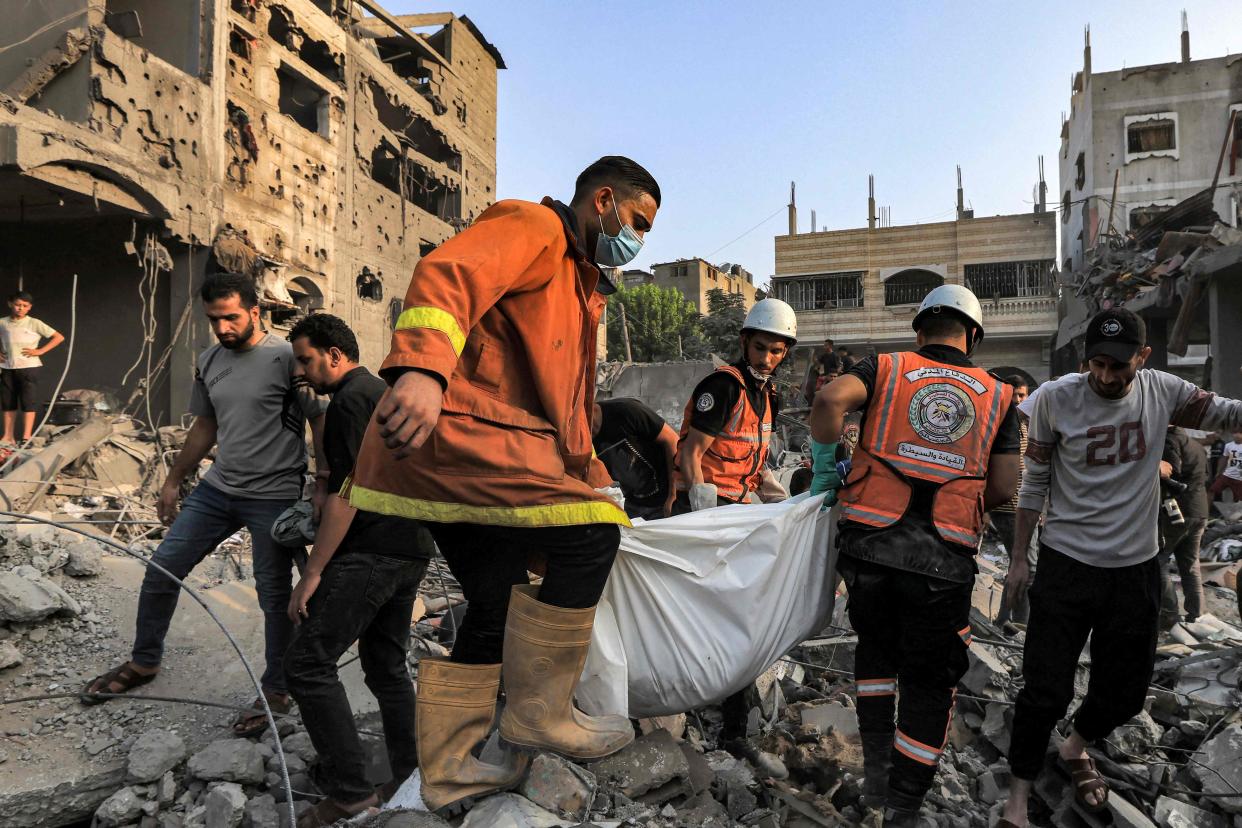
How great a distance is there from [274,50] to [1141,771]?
1536 cm

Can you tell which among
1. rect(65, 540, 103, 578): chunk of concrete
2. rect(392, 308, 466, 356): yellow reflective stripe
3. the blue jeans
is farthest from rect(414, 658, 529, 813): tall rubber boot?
rect(65, 540, 103, 578): chunk of concrete

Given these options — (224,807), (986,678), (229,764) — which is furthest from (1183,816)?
(229,764)

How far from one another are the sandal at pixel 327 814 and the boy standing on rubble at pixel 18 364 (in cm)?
740

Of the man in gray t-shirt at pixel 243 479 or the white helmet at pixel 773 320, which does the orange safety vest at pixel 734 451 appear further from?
the man in gray t-shirt at pixel 243 479

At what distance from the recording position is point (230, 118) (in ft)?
40.0

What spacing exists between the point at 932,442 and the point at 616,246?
1.15 metres

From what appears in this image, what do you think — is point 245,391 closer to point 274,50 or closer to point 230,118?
point 230,118

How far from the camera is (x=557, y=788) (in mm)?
1976

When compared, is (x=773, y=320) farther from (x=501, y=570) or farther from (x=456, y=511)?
(x=456, y=511)

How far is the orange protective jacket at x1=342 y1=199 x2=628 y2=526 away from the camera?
1653 millimetres

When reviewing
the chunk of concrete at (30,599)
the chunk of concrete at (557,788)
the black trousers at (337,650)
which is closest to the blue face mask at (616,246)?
the black trousers at (337,650)

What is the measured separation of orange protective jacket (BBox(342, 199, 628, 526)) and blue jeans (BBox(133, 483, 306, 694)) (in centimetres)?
147

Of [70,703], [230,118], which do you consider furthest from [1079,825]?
[230,118]

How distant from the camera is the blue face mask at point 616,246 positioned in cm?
207
